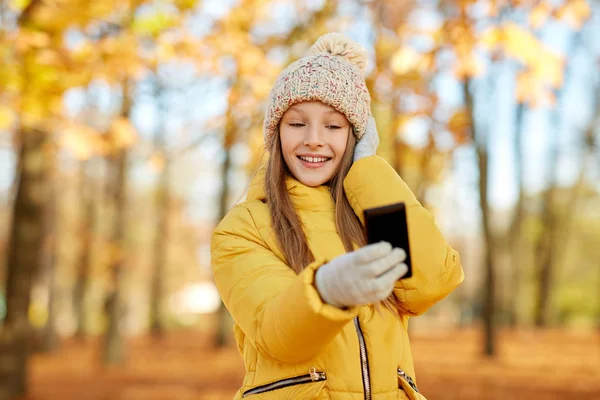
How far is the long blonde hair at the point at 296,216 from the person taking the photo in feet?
6.45

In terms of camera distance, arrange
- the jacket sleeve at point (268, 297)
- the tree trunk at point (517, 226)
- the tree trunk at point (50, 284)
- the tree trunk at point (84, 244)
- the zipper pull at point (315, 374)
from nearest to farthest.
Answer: the jacket sleeve at point (268, 297) < the zipper pull at point (315, 374) < the tree trunk at point (517, 226) < the tree trunk at point (50, 284) < the tree trunk at point (84, 244)

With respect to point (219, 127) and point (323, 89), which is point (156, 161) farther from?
point (323, 89)

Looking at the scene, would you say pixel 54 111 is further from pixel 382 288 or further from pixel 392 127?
pixel 382 288

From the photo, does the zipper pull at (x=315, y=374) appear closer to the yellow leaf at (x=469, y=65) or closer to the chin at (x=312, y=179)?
the chin at (x=312, y=179)

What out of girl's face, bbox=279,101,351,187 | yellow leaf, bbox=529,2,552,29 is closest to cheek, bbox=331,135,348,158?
girl's face, bbox=279,101,351,187

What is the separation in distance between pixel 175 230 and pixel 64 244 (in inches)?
223

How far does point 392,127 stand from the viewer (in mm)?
7668

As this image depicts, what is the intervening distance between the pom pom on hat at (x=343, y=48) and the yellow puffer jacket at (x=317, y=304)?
0.52m

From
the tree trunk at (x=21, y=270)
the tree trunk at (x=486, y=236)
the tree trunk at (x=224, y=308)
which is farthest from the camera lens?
the tree trunk at (x=224, y=308)

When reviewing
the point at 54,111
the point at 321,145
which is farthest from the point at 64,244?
the point at 321,145

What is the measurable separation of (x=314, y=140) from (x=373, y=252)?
78 cm

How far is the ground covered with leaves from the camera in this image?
8.52 m

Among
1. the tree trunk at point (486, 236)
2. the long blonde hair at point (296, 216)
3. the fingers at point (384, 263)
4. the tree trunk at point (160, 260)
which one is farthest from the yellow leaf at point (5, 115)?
the tree trunk at point (160, 260)

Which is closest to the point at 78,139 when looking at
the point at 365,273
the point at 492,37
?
the point at 492,37
